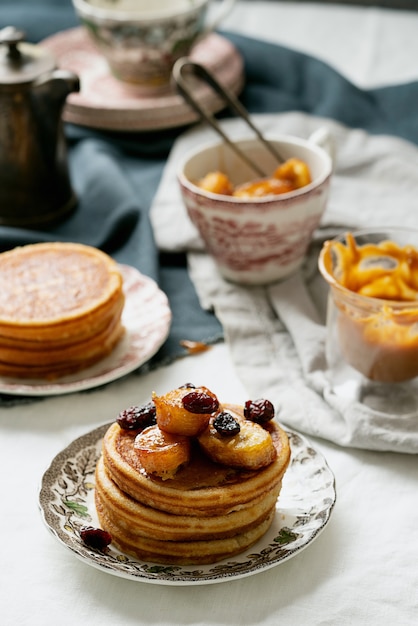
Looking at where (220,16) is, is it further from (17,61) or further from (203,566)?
(203,566)

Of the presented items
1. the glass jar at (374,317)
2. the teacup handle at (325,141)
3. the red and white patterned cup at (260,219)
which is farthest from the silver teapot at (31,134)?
the glass jar at (374,317)

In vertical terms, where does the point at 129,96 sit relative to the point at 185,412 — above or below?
below

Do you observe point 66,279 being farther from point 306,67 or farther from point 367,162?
point 306,67

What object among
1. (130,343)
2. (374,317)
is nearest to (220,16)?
(130,343)

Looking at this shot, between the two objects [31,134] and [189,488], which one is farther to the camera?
[31,134]

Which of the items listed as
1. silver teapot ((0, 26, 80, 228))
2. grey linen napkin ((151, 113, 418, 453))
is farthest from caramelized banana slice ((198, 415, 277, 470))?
silver teapot ((0, 26, 80, 228))

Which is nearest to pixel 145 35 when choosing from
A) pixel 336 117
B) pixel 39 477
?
pixel 336 117

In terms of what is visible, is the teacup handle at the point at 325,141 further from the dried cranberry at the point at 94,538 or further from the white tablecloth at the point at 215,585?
the dried cranberry at the point at 94,538
